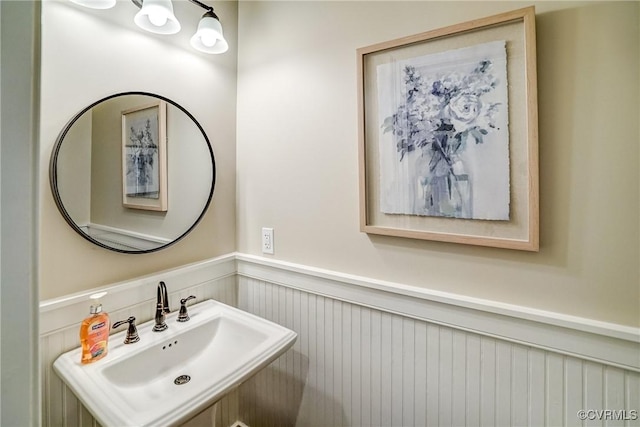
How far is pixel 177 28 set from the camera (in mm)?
1159

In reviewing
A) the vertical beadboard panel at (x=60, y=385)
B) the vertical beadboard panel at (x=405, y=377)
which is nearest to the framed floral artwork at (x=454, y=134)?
the vertical beadboard panel at (x=405, y=377)

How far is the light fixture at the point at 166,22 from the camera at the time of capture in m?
1.05

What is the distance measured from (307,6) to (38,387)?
150 cm

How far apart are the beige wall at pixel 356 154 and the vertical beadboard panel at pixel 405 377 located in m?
0.17

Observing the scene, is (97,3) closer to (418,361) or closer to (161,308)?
(161,308)

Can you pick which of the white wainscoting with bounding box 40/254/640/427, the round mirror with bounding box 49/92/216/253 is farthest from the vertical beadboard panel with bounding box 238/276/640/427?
the round mirror with bounding box 49/92/216/253

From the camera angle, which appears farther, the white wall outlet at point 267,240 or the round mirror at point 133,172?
the white wall outlet at point 267,240

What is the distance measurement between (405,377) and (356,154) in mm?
871

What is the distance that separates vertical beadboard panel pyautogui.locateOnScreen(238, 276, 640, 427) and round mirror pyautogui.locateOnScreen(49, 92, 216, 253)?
1.75 ft

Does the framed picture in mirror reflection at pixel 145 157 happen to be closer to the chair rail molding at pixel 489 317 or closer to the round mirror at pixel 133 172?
the round mirror at pixel 133 172

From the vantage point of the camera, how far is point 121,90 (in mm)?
1135

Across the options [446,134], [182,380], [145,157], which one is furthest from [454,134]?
[182,380]

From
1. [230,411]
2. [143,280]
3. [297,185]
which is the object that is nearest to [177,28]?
[297,185]

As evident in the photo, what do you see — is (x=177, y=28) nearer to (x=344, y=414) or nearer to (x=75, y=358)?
(x=75, y=358)
